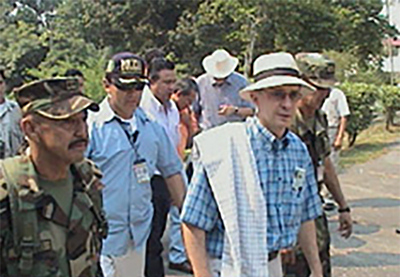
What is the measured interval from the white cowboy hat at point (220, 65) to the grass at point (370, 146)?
685cm

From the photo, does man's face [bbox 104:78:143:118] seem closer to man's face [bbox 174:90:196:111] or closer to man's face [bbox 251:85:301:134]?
man's face [bbox 251:85:301:134]

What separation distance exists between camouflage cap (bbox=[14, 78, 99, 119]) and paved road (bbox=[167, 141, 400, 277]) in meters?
3.72

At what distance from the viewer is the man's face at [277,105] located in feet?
9.45

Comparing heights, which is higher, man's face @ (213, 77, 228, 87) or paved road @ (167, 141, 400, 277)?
man's face @ (213, 77, 228, 87)

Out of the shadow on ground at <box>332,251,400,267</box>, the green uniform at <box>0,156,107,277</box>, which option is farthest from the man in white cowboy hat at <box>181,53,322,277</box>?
the shadow on ground at <box>332,251,400,267</box>

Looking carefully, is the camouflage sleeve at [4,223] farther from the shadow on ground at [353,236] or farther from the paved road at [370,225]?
the shadow on ground at [353,236]

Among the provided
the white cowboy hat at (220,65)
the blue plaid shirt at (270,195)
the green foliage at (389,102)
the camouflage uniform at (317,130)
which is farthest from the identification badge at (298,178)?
the green foliage at (389,102)

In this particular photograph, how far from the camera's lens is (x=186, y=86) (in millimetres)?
6453

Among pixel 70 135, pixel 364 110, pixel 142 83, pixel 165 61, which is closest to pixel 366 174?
pixel 364 110

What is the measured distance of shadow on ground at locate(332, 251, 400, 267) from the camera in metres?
6.57

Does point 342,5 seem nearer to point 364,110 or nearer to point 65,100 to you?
point 364,110

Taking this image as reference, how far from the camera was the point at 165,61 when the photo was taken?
5.00 metres

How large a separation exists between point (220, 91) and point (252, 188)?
12.2ft

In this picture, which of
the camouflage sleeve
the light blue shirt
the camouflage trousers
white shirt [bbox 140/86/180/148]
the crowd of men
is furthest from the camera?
white shirt [bbox 140/86/180/148]
